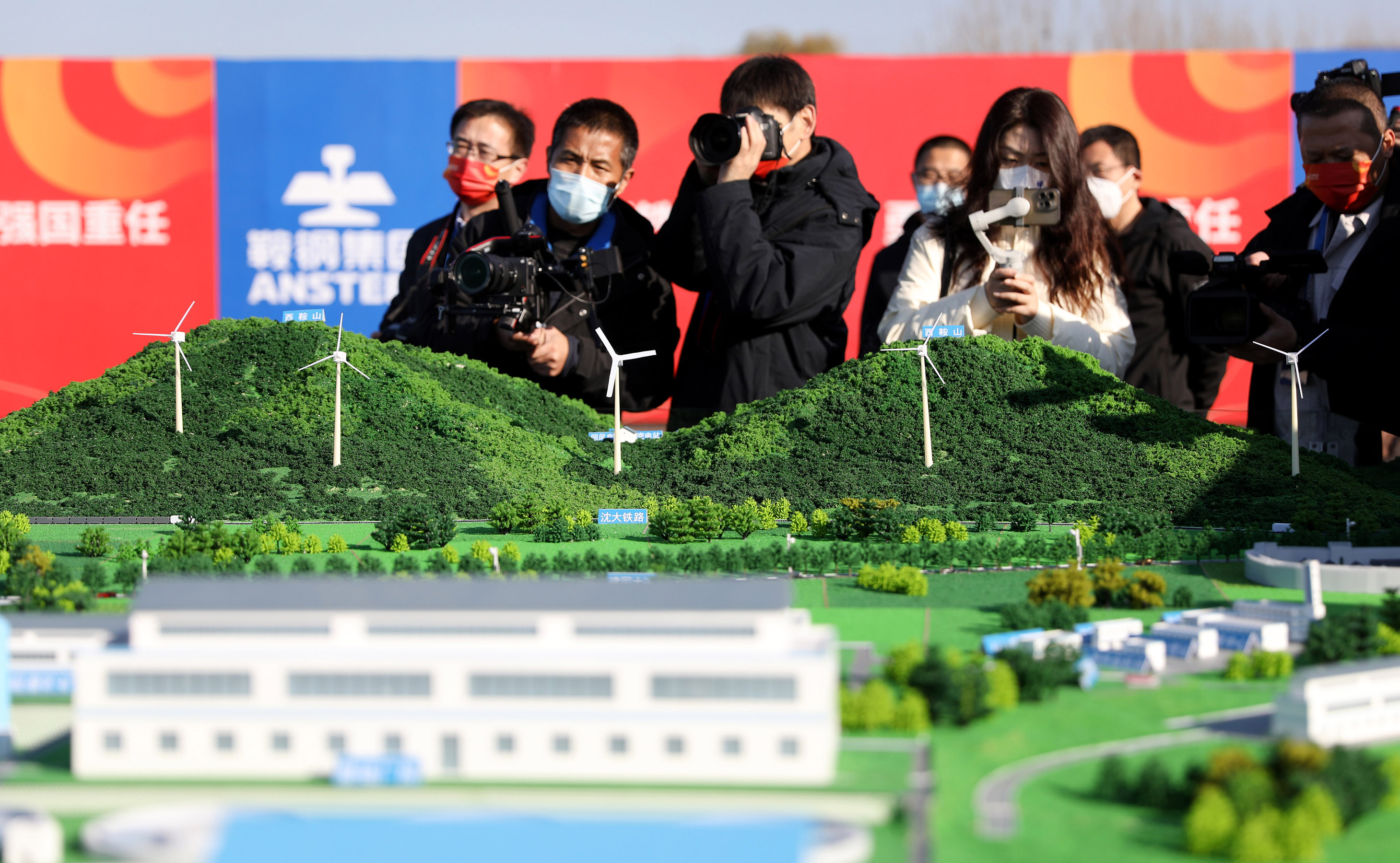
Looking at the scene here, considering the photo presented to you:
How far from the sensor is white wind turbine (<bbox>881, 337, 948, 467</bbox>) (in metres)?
38.7

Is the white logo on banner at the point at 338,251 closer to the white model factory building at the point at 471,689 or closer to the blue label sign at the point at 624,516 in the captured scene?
the blue label sign at the point at 624,516

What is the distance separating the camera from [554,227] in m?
45.9

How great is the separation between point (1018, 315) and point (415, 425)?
18630 millimetres

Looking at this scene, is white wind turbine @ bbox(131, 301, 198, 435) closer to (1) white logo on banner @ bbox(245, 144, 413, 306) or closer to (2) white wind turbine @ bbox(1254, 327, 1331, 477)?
(1) white logo on banner @ bbox(245, 144, 413, 306)

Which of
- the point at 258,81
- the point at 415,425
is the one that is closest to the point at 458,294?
the point at 415,425

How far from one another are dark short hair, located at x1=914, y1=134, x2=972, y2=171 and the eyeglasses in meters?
15.2

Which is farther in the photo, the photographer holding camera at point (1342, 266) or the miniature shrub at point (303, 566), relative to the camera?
the photographer holding camera at point (1342, 266)

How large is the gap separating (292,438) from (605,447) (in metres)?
9.71

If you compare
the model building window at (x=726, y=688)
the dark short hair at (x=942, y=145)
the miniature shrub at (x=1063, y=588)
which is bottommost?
the model building window at (x=726, y=688)

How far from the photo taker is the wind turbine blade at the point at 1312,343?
35469 mm

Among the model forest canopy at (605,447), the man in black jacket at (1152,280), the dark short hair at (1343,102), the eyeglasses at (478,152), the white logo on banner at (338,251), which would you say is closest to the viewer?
the model forest canopy at (605,447)

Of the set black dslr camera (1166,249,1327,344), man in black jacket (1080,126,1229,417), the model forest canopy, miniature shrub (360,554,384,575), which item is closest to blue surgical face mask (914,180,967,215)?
man in black jacket (1080,126,1229,417)

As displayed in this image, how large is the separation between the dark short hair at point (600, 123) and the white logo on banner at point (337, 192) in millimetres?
11683

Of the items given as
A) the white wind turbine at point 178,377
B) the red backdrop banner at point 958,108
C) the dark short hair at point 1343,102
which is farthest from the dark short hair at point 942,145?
the white wind turbine at point 178,377
